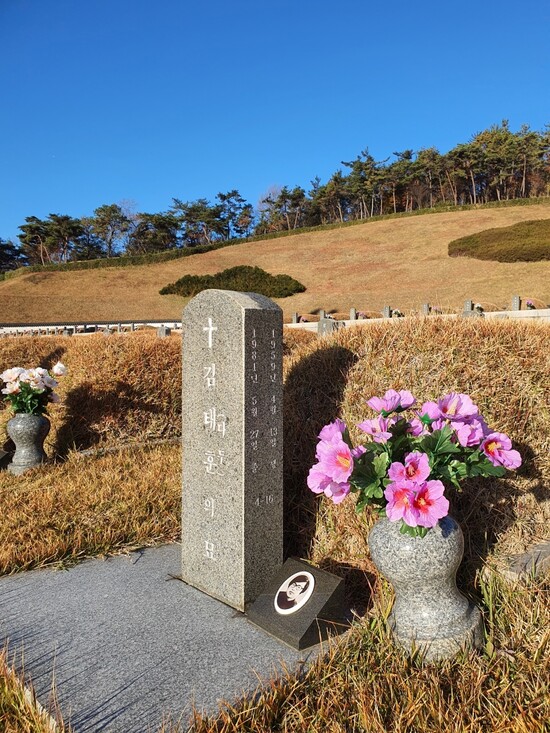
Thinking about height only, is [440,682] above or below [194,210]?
below

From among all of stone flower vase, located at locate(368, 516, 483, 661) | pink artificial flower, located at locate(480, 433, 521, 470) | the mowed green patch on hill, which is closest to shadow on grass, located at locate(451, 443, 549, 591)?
stone flower vase, located at locate(368, 516, 483, 661)

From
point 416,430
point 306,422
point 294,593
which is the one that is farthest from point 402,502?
point 306,422

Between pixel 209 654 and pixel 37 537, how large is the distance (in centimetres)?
183

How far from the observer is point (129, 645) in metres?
2.38

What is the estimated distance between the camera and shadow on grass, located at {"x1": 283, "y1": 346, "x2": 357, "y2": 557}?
342cm

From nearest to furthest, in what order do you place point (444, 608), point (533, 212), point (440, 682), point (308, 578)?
point (440, 682) → point (444, 608) → point (308, 578) → point (533, 212)

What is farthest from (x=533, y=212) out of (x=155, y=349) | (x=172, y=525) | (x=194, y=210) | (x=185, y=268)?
(x=172, y=525)

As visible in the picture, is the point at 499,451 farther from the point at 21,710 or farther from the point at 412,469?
the point at 21,710

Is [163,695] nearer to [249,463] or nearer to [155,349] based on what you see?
[249,463]

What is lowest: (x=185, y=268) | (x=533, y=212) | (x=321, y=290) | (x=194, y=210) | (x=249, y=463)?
(x=249, y=463)

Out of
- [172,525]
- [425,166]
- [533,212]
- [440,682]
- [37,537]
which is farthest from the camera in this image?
[425,166]

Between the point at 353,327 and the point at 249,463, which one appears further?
the point at 353,327

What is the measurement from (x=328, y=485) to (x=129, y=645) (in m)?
1.18

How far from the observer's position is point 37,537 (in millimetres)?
3549
